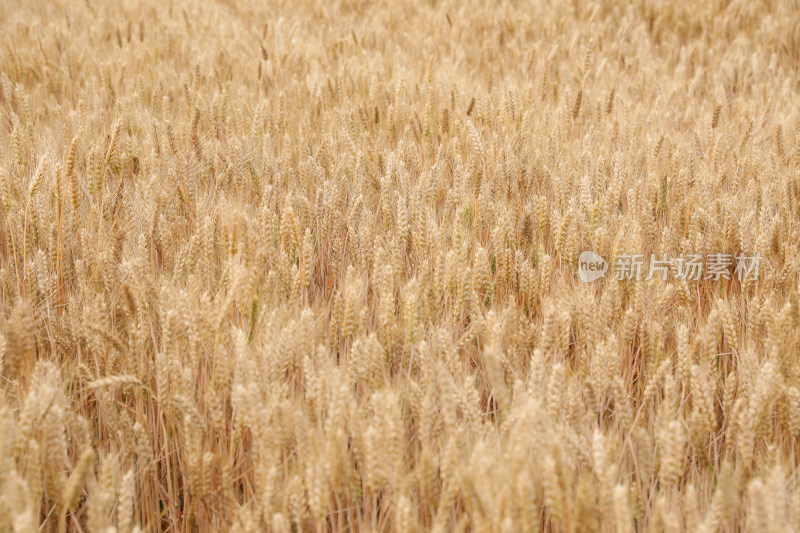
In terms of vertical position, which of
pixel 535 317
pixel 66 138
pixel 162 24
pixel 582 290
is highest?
pixel 162 24

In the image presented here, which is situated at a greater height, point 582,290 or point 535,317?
point 582,290

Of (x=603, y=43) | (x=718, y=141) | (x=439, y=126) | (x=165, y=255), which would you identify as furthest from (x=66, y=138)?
(x=603, y=43)

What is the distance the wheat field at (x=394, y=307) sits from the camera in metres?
1.09

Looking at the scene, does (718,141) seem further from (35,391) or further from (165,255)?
(35,391)

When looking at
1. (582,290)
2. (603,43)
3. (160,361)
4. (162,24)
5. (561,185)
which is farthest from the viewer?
(162,24)

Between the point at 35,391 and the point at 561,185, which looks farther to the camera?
the point at 561,185

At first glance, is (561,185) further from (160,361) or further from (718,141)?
(160,361)

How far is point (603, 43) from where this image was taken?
14.1 feet

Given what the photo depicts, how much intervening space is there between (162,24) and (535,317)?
13.0 ft

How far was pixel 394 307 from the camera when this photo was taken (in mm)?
1655

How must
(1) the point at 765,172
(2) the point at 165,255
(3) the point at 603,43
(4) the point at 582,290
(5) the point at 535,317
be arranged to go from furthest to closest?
(3) the point at 603,43 → (1) the point at 765,172 → (2) the point at 165,255 → (5) the point at 535,317 → (4) the point at 582,290

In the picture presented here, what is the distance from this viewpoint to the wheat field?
3.59ft

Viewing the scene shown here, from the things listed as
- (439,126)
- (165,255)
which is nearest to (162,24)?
(439,126)

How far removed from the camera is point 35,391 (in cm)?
119
